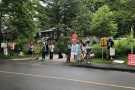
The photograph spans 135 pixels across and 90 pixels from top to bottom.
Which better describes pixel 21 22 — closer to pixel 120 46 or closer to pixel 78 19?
pixel 120 46

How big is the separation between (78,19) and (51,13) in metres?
6.24

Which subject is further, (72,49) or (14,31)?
(14,31)

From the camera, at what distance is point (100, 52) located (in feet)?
40.7

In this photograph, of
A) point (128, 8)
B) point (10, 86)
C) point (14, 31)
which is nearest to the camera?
point (10, 86)

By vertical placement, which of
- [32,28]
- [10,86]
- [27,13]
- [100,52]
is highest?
[27,13]

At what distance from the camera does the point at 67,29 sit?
29.1 m

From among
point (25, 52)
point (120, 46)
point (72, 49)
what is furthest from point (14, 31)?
point (120, 46)

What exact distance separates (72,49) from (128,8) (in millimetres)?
6037

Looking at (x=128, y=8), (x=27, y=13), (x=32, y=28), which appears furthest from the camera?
(x=32, y=28)

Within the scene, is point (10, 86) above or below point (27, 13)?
below

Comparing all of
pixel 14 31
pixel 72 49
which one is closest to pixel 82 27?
pixel 14 31

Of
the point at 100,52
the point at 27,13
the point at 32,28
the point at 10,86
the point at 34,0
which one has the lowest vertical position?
the point at 10,86

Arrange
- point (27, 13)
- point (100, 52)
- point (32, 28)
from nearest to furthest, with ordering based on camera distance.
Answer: point (100, 52) < point (27, 13) < point (32, 28)

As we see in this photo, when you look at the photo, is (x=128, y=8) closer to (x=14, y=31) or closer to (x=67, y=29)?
(x=67, y=29)
